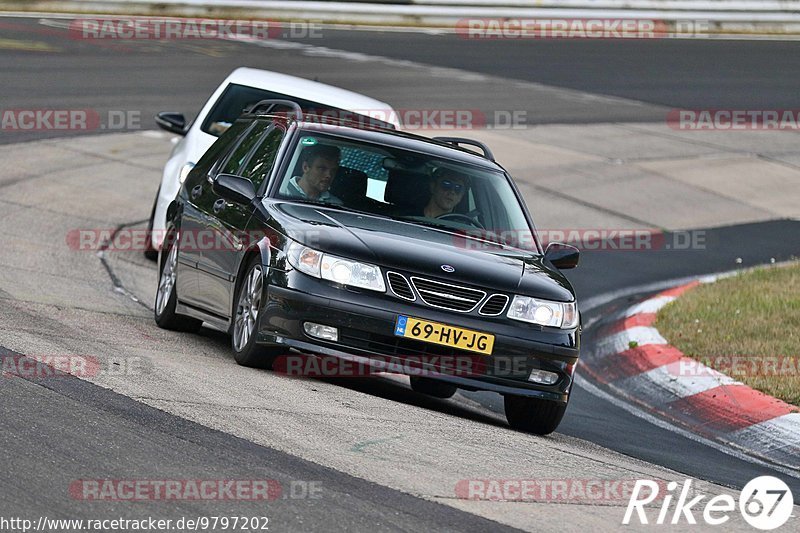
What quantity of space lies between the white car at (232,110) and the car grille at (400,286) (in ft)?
16.6

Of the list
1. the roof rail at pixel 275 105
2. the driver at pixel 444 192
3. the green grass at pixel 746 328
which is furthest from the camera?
the green grass at pixel 746 328

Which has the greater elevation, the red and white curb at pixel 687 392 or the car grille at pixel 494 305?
the car grille at pixel 494 305

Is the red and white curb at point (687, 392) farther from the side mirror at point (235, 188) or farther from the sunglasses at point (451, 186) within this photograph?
the side mirror at point (235, 188)

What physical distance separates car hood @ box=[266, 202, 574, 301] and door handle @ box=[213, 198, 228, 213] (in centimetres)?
67

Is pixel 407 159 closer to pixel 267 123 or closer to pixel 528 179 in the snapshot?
pixel 267 123

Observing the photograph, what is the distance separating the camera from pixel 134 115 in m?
21.4

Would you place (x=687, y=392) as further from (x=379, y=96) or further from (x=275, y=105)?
(x=379, y=96)

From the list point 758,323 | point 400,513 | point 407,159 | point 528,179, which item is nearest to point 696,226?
point 528,179

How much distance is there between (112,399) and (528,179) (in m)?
12.9

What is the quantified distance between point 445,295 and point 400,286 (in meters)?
0.25

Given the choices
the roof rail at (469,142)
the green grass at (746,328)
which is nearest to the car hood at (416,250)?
the roof rail at (469,142)

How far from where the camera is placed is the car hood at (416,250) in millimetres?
8336

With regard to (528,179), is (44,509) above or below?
above

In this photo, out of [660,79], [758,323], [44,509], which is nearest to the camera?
[44,509]
